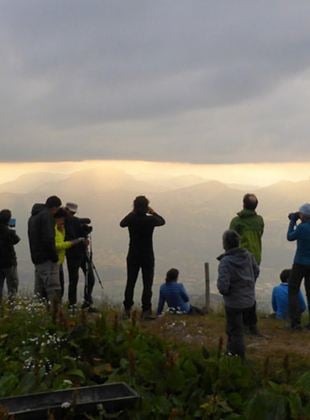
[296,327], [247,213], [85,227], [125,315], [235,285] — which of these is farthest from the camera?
[85,227]

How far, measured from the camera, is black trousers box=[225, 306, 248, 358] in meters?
8.49

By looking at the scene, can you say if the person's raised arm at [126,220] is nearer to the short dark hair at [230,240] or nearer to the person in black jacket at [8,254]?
the person in black jacket at [8,254]

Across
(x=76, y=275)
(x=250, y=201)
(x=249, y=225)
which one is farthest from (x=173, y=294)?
(x=250, y=201)

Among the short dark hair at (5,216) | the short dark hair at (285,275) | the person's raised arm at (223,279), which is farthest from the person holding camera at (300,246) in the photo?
the short dark hair at (5,216)

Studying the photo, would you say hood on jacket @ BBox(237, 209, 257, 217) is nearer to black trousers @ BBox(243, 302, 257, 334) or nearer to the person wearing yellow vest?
black trousers @ BBox(243, 302, 257, 334)

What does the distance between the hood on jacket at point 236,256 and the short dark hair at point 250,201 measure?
6.88 feet

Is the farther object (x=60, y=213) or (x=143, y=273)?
(x=143, y=273)

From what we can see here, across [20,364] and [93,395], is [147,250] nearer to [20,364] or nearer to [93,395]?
[20,364]

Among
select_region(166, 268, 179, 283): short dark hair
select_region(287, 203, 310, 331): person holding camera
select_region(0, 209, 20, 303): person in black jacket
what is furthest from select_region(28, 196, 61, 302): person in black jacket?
select_region(287, 203, 310, 331): person holding camera

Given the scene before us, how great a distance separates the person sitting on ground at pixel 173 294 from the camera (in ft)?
40.3

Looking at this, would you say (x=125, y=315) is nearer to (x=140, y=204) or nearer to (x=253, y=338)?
(x=140, y=204)

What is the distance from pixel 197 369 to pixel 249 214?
4258mm

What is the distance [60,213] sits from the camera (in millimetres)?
10766

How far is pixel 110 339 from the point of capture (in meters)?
7.90
